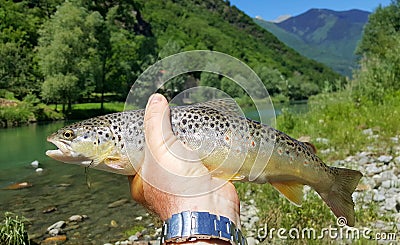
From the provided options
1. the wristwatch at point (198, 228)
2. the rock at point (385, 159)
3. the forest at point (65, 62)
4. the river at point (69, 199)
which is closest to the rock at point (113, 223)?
the river at point (69, 199)

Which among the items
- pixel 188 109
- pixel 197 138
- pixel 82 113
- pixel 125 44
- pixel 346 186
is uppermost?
pixel 125 44

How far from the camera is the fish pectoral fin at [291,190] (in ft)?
9.64

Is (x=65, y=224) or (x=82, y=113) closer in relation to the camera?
(x=65, y=224)

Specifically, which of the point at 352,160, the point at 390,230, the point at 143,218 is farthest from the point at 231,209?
the point at 352,160

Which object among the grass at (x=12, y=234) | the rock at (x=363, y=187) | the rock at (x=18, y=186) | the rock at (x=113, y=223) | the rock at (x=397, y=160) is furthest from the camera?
the rock at (x=18, y=186)

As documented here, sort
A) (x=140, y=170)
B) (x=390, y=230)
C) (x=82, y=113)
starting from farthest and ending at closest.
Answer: (x=82, y=113) → (x=390, y=230) → (x=140, y=170)

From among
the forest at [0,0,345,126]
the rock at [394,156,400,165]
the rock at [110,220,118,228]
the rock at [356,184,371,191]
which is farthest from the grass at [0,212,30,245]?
the forest at [0,0,345,126]

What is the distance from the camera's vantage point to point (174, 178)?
226 cm

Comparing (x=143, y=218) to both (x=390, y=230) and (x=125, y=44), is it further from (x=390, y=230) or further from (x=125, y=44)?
(x=125, y=44)

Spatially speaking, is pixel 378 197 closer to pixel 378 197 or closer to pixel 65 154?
pixel 378 197

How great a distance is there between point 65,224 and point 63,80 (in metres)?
30.6

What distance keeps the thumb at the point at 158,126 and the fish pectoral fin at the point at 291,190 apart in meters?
1.03

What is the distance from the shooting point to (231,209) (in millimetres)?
2219

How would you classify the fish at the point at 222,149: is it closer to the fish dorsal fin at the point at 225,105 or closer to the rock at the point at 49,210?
the fish dorsal fin at the point at 225,105
